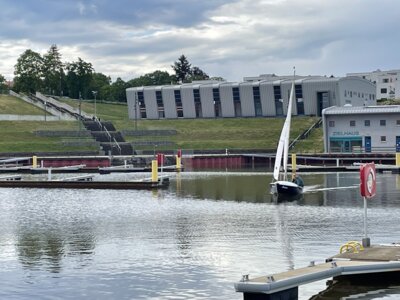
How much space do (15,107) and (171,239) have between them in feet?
483

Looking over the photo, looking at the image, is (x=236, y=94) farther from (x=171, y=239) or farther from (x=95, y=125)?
(x=171, y=239)

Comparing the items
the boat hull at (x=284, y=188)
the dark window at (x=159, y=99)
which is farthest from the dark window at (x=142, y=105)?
the boat hull at (x=284, y=188)

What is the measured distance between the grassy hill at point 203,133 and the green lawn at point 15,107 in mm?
2017

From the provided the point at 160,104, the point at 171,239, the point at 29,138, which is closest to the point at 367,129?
the point at 160,104

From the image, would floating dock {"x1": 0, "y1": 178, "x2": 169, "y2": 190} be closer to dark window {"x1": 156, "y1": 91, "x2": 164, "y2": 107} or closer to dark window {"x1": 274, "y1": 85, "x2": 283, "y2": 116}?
dark window {"x1": 274, "y1": 85, "x2": 283, "y2": 116}

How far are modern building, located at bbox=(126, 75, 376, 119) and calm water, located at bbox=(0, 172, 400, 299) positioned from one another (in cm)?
8909

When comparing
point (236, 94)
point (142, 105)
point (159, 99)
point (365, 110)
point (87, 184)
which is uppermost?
point (159, 99)

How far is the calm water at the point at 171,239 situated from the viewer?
2739cm

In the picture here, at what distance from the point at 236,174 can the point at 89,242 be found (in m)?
59.8

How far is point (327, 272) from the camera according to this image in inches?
968

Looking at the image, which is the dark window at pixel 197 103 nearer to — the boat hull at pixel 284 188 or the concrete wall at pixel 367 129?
the concrete wall at pixel 367 129

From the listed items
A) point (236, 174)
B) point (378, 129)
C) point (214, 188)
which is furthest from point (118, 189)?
point (378, 129)

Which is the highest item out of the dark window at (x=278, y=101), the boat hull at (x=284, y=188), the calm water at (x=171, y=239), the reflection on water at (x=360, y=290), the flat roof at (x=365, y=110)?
the dark window at (x=278, y=101)

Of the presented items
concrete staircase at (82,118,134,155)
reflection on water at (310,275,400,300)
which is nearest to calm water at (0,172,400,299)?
reflection on water at (310,275,400,300)
